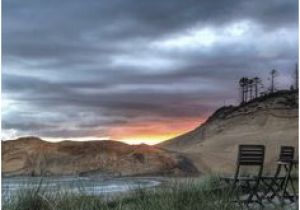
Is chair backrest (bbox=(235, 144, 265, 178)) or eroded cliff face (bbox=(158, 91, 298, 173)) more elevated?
eroded cliff face (bbox=(158, 91, 298, 173))

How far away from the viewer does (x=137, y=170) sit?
11156mm

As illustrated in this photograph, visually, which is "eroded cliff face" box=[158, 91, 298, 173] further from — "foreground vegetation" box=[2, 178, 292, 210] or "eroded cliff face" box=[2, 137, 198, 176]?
"foreground vegetation" box=[2, 178, 292, 210]

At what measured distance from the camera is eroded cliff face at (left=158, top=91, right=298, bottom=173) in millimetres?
10961

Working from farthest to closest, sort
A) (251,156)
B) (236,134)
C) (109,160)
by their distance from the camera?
1. (236,134)
2. (109,160)
3. (251,156)

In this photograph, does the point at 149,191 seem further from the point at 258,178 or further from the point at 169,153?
the point at 169,153

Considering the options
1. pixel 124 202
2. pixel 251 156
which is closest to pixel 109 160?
pixel 251 156

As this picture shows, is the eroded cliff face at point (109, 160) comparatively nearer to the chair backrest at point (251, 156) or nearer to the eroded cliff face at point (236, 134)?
the eroded cliff face at point (236, 134)

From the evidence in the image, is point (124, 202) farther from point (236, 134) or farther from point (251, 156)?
point (236, 134)

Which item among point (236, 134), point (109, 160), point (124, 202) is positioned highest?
point (236, 134)

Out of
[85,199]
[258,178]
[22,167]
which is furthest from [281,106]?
[85,199]

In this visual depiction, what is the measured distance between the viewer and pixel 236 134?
11.7 meters

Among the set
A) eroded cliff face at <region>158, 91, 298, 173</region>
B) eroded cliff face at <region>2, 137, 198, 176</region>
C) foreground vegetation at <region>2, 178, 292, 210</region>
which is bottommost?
foreground vegetation at <region>2, 178, 292, 210</region>

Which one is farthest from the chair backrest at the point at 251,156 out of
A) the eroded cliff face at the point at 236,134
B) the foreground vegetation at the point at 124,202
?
the eroded cliff face at the point at 236,134

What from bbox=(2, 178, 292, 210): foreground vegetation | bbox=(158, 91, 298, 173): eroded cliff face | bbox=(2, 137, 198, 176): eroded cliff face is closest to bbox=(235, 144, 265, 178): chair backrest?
bbox=(2, 178, 292, 210): foreground vegetation
